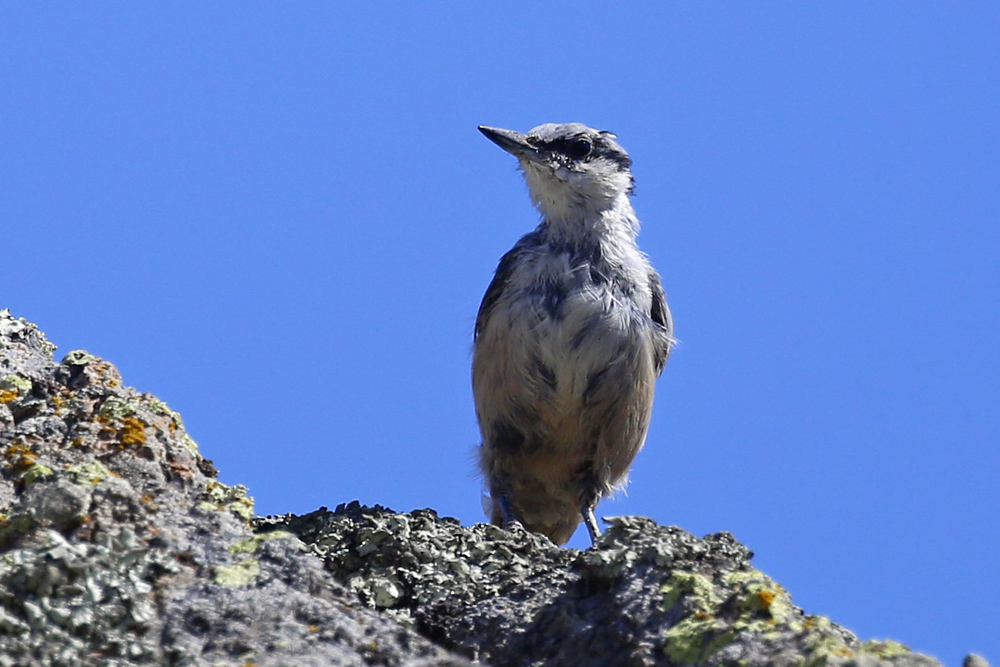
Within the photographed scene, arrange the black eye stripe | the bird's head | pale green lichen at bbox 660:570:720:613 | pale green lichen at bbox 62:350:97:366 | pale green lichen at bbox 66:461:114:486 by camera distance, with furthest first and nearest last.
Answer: the black eye stripe < the bird's head < pale green lichen at bbox 62:350:97:366 < pale green lichen at bbox 66:461:114:486 < pale green lichen at bbox 660:570:720:613

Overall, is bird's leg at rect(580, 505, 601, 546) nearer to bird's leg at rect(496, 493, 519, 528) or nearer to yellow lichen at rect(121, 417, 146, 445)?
bird's leg at rect(496, 493, 519, 528)

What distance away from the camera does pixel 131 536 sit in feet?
10.7

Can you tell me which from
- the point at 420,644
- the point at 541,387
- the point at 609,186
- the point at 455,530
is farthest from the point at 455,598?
the point at 609,186

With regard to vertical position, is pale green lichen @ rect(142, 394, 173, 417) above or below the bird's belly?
below

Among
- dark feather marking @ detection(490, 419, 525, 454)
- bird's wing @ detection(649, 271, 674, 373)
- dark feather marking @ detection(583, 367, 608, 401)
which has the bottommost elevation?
dark feather marking @ detection(490, 419, 525, 454)

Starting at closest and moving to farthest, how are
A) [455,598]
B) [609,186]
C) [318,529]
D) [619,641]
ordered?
[619,641] < [455,598] < [318,529] < [609,186]

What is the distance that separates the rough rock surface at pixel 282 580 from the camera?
2.94 m

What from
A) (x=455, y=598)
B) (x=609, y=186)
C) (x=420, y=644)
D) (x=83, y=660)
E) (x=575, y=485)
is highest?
(x=609, y=186)

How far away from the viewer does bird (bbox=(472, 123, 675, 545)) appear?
7.39 m

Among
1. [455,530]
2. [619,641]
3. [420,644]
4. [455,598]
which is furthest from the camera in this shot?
[455,530]

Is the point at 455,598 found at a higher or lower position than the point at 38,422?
lower

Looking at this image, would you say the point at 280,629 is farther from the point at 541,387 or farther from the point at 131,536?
the point at 541,387

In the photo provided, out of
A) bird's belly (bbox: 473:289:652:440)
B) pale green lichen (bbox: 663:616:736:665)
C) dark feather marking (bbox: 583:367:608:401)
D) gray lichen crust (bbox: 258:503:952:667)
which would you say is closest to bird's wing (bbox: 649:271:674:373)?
bird's belly (bbox: 473:289:652:440)

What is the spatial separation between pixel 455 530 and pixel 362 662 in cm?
163
